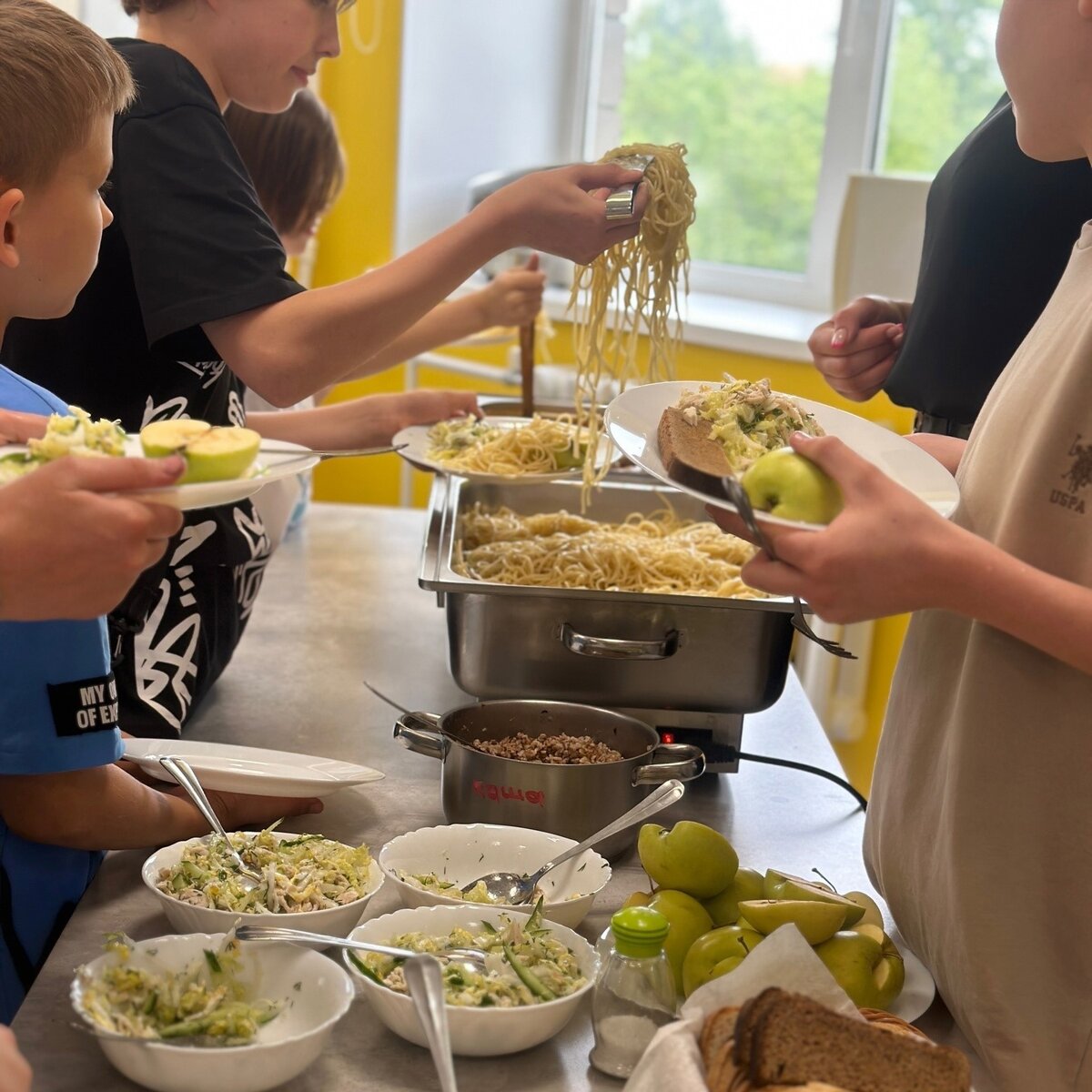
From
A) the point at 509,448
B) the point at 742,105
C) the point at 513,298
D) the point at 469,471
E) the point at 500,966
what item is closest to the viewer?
the point at 500,966

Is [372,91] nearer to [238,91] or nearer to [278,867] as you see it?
[238,91]

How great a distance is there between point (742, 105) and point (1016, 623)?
4086 mm

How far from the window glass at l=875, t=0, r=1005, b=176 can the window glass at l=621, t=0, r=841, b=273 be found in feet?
0.81

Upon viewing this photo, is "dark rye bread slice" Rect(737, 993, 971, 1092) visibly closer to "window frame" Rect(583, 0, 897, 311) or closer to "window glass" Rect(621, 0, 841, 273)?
"window frame" Rect(583, 0, 897, 311)

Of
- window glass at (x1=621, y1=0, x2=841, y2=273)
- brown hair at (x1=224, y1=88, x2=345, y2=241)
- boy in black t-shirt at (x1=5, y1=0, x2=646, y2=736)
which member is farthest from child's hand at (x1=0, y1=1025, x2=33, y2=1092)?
window glass at (x1=621, y1=0, x2=841, y2=273)

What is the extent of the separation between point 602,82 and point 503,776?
415cm

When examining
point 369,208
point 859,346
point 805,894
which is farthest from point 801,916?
point 369,208

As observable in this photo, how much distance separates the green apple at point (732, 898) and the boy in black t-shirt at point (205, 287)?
807 millimetres

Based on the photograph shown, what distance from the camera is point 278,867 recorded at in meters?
1.25

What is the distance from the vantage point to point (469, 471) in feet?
6.82

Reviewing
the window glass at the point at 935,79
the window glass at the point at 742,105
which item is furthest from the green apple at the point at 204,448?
the window glass at the point at 742,105

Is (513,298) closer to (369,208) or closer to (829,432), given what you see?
(829,432)

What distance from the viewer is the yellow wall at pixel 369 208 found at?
457cm

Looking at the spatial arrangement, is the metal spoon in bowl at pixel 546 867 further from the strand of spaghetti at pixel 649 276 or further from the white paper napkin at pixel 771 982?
the strand of spaghetti at pixel 649 276
